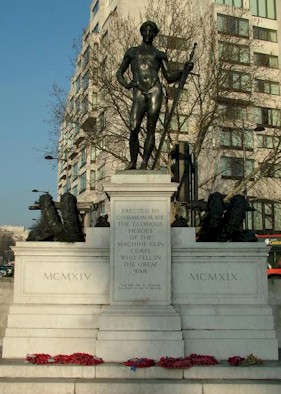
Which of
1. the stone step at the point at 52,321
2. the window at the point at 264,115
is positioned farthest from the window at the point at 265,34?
the stone step at the point at 52,321

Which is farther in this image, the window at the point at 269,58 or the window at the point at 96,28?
the window at the point at 96,28

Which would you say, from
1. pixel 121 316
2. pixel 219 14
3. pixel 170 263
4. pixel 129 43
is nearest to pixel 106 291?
pixel 121 316

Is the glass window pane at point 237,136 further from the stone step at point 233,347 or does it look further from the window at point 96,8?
the window at point 96,8

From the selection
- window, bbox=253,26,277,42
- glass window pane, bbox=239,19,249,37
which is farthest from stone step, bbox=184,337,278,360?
window, bbox=253,26,277,42

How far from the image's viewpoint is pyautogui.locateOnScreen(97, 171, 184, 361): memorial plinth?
7859 mm

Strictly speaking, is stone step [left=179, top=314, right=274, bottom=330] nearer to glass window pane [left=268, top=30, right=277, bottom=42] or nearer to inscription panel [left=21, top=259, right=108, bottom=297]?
inscription panel [left=21, top=259, right=108, bottom=297]

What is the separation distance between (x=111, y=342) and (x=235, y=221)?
125 inches

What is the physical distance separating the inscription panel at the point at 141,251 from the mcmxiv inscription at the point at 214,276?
520 mm

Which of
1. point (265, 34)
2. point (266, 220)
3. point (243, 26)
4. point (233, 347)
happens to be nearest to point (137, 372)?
point (233, 347)

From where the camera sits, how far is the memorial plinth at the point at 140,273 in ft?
25.8

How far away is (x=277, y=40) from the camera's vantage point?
151 ft

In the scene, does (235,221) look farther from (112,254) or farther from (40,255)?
(40,255)

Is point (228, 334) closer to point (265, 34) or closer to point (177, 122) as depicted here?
point (177, 122)

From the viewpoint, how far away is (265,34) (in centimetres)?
4600
